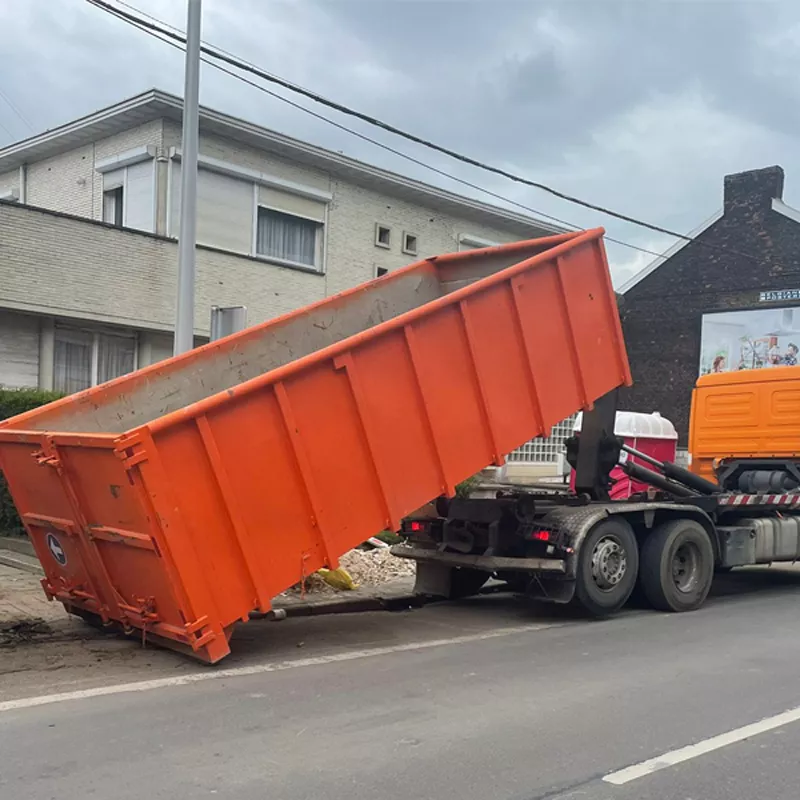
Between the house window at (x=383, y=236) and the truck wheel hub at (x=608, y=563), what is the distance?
12868 mm

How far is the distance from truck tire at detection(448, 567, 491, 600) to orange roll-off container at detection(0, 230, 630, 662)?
93.6 inches

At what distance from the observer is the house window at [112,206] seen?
58.3 ft

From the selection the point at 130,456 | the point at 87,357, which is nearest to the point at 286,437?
the point at 130,456

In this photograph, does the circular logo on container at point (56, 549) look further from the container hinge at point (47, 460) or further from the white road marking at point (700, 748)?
the white road marking at point (700, 748)

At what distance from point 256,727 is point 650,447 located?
13.3 meters

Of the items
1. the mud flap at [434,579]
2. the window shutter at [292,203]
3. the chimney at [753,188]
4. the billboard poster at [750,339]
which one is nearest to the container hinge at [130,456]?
the mud flap at [434,579]

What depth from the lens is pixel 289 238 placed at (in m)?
19.2

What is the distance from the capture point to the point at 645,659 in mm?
7539

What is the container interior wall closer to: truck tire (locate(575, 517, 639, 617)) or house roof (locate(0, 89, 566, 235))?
truck tire (locate(575, 517, 639, 617))

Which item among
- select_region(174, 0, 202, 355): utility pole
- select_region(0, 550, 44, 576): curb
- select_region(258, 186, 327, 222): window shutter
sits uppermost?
select_region(258, 186, 327, 222): window shutter

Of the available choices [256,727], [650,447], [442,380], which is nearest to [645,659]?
[442,380]

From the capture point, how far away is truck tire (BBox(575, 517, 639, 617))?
8961 mm

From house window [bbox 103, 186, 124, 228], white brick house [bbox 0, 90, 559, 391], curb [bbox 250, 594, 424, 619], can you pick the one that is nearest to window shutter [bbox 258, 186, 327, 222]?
white brick house [bbox 0, 90, 559, 391]

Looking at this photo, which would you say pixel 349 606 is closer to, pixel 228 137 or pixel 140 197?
pixel 140 197
